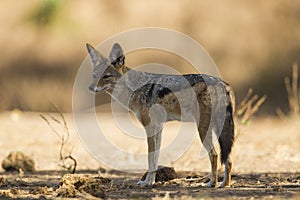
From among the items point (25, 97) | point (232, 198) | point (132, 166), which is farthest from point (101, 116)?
point (232, 198)

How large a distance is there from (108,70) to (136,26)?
16328mm

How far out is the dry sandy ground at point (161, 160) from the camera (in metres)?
8.58

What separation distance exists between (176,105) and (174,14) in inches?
716

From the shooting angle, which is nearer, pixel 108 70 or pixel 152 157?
pixel 152 157

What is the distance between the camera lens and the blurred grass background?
24.0 m

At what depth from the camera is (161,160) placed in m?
13.2

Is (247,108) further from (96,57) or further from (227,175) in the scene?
(227,175)

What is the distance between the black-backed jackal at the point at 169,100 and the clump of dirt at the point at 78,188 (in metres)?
1.20

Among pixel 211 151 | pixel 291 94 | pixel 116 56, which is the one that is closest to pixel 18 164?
pixel 116 56

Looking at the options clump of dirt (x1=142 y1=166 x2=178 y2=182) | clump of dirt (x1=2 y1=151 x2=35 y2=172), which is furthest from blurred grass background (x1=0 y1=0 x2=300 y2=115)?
clump of dirt (x1=142 y1=166 x2=178 y2=182)

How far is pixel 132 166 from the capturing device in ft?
41.6

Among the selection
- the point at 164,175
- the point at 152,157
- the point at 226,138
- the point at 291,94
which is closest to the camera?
the point at 226,138

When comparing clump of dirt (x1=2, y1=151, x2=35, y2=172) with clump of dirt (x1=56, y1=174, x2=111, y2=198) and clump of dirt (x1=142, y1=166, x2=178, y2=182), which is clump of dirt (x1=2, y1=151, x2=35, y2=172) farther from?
clump of dirt (x1=56, y1=174, x2=111, y2=198)

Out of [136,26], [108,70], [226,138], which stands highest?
[136,26]
